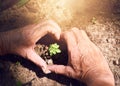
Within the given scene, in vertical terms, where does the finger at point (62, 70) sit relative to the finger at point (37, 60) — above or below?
below

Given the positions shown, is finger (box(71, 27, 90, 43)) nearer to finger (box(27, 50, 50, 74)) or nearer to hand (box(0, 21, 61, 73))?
hand (box(0, 21, 61, 73))

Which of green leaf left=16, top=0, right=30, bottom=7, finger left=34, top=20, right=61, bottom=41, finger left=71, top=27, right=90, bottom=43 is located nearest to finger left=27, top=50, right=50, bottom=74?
finger left=34, top=20, right=61, bottom=41

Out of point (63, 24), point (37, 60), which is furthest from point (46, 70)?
point (63, 24)

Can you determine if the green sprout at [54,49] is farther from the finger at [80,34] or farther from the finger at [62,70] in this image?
the finger at [80,34]

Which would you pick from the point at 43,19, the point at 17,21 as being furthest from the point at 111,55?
the point at 17,21

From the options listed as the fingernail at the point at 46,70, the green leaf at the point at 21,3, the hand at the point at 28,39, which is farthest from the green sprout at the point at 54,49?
the green leaf at the point at 21,3

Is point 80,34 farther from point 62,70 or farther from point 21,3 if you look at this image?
point 21,3

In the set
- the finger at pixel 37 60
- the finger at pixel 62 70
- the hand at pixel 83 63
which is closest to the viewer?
the hand at pixel 83 63
